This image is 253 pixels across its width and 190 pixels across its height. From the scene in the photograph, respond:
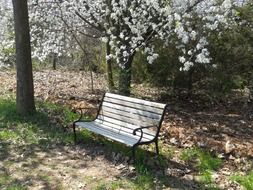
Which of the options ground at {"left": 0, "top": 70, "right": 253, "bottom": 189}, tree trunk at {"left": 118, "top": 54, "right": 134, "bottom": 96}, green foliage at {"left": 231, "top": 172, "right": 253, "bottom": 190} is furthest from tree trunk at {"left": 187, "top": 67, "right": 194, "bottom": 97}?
green foliage at {"left": 231, "top": 172, "right": 253, "bottom": 190}

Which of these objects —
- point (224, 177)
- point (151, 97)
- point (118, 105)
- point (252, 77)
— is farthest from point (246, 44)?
point (224, 177)

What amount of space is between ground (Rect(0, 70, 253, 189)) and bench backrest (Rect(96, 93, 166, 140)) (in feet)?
1.12

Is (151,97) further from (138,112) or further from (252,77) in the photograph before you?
Answer: (138,112)

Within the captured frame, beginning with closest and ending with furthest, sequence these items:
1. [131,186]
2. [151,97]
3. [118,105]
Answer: [131,186]
[118,105]
[151,97]

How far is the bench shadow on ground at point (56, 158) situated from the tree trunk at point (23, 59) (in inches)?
17.0

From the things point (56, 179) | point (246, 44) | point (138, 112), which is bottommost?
point (56, 179)

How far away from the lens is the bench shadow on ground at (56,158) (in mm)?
5727

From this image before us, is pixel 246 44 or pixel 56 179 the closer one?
pixel 56 179

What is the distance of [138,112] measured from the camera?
6.71m

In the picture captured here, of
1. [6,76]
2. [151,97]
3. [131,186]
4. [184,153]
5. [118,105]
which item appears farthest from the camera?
[6,76]

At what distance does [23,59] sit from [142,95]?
13.1 feet

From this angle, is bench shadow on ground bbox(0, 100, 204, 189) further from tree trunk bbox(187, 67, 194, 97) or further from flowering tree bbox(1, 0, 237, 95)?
tree trunk bbox(187, 67, 194, 97)

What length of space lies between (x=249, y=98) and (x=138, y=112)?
4901mm

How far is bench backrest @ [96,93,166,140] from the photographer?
632 centimetres
